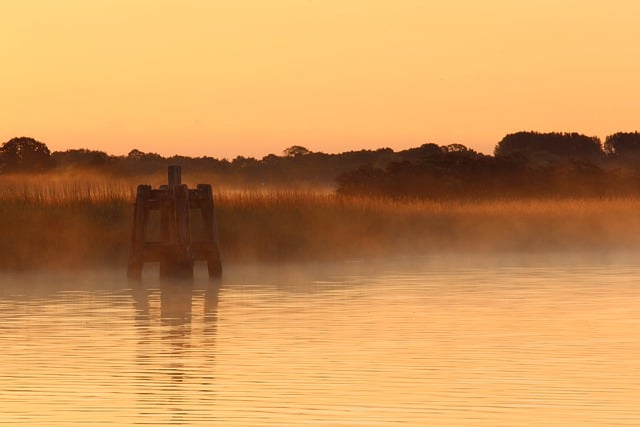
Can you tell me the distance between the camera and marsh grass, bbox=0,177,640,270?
2986 centimetres

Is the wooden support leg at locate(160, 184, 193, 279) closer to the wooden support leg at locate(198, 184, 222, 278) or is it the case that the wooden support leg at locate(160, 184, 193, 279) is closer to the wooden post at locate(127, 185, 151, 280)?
the wooden support leg at locate(198, 184, 222, 278)

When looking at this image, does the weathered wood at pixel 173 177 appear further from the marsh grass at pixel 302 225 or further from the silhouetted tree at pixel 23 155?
the silhouetted tree at pixel 23 155

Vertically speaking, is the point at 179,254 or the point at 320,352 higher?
the point at 179,254

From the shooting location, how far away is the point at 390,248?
121 feet

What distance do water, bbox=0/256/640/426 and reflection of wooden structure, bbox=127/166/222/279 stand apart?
85cm

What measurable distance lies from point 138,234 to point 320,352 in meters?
12.7

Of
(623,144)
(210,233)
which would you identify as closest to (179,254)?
(210,233)

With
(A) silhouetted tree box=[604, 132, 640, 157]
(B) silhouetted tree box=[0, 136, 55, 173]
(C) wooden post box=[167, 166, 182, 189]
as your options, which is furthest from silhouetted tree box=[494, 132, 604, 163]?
(C) wooden post box=[167, 166, 182, 189]

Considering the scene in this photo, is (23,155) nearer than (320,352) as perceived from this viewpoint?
No

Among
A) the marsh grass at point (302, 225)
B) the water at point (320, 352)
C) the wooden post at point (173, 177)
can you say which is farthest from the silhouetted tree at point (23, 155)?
the water at point (320, 352)

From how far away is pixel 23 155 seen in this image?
74.2 meters

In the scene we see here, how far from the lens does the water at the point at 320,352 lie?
1237 cm

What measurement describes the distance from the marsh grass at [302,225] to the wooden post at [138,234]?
5.45ft

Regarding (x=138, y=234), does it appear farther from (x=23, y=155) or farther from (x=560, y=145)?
(x=560, y=145)
